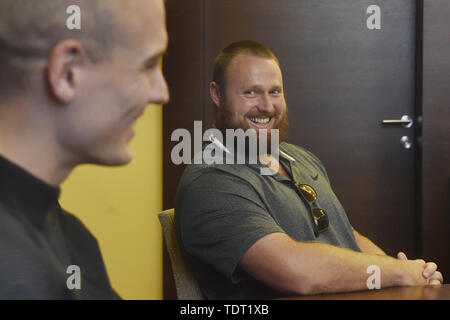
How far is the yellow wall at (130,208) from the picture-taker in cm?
233

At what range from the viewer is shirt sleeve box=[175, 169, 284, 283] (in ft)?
4.50

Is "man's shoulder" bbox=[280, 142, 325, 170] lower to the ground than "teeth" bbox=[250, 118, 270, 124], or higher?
lower

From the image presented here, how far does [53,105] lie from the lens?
1.62ft

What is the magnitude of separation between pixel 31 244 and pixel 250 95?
136cm

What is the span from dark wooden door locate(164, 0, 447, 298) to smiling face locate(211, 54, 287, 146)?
3.54 feet

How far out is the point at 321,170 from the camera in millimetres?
1938

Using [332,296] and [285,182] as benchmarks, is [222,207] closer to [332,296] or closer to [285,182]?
[285,182]

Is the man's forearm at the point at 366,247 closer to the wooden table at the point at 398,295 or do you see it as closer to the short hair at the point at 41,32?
the wooden table at the point at 398,295

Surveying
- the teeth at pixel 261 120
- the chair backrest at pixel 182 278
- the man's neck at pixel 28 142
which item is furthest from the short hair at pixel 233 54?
the man's neck at pixel 28 142

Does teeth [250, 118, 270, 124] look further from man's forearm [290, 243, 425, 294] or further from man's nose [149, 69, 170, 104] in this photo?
man's nose [149, 69, 170, 104]

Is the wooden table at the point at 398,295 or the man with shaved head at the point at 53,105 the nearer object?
the man with shaved head at the point at 53,105

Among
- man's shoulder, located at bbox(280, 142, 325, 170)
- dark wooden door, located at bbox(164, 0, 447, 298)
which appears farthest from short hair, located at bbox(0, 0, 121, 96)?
dark wooden door, located at bbox(164, 0, 447, 298)

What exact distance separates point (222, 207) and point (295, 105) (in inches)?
59.7

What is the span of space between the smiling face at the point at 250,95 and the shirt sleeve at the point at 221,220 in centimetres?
30
